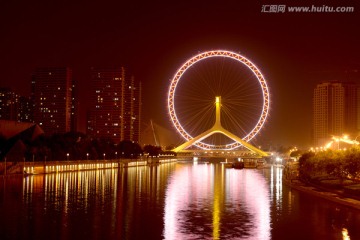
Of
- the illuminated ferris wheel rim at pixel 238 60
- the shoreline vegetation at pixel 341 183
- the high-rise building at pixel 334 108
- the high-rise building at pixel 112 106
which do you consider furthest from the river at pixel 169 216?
the high-rise building at pixel 112 106

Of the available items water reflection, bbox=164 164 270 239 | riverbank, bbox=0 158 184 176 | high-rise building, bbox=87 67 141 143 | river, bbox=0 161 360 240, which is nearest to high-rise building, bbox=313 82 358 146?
high-rise building, bbox=87 67 141 143

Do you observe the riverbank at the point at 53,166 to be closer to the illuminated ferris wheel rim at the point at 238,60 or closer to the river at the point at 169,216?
the illuminated ferris wheel rim at the point at 238,60

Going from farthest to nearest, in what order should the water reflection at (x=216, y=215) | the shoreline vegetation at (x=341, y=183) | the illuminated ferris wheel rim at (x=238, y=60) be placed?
the illuminated ferris wheel rim at (x=238, y=60)
the shoreline vegetation at (x=341, y=183)
the water reflection at (x=216, y=215)

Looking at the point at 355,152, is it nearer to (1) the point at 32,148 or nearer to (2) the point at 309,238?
(2) the point at 309,238

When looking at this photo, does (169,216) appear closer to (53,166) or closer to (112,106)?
(53,166)

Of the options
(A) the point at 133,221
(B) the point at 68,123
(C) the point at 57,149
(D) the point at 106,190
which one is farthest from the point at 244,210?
(B) the point at 68,123

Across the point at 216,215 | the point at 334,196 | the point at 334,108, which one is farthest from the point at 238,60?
the point at 334,108

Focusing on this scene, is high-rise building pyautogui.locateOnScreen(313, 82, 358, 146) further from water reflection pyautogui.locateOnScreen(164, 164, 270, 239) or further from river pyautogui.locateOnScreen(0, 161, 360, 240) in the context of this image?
river pyautogui.locateOnScreen(0, 161, 360, 240)
